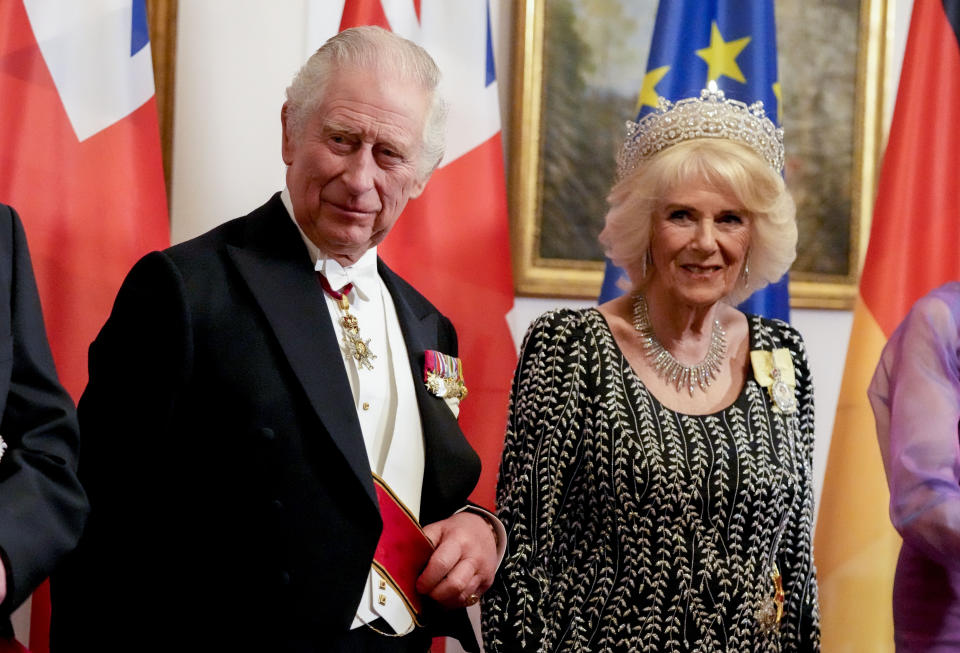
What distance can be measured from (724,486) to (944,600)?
1.32 feet

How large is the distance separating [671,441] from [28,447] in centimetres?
108

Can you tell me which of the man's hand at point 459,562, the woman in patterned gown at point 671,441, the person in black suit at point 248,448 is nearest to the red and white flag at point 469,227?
the woman in patterned gown at point 671,441

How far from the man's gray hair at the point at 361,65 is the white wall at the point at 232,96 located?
0.86 metres

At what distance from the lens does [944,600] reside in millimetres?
1705

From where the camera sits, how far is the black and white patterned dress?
70.7 inches

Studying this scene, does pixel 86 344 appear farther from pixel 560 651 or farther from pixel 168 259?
pixel 560 651

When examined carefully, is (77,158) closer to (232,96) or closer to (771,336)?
(232,96)

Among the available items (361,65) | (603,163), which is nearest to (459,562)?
(361,65)

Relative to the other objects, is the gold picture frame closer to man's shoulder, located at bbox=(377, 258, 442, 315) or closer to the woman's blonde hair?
the woman's blonde hair

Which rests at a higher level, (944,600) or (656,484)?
(656,484)

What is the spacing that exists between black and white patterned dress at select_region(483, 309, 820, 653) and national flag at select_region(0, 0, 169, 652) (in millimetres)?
850

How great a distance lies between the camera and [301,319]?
144 centimetres

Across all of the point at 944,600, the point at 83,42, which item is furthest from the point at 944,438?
the point at 83,42

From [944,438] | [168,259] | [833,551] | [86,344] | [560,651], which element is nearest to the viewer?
[168,259]
